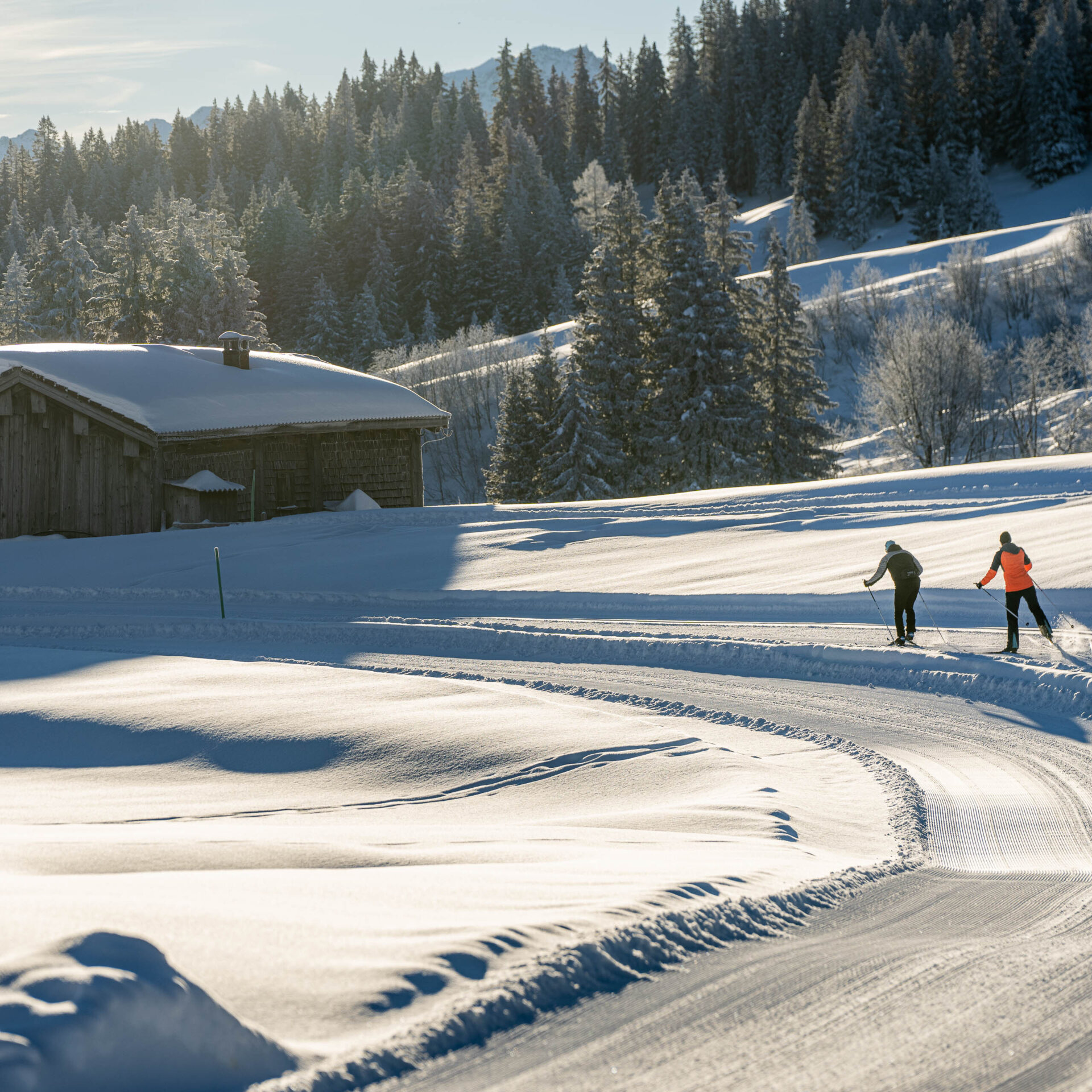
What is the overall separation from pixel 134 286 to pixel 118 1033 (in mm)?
66041

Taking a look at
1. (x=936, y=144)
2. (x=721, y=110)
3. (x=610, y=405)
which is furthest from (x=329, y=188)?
(x=610, y=405)

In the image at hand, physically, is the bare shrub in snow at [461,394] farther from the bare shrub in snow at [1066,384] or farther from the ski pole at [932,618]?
the ski pole at [932,618]

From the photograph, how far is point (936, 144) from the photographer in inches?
3504

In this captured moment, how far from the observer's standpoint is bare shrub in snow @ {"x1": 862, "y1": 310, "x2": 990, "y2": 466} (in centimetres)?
4088

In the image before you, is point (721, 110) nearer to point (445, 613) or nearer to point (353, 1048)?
point (445, 613)

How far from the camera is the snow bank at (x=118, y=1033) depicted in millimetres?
2658

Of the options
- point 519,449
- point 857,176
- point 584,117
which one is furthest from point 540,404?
point 584,117

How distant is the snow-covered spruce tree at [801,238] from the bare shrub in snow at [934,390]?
46059 millimetres

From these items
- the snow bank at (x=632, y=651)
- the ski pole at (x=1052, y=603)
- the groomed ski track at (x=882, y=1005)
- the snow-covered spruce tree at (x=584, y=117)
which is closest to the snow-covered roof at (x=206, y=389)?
the snow bank at (x=632, y=651)

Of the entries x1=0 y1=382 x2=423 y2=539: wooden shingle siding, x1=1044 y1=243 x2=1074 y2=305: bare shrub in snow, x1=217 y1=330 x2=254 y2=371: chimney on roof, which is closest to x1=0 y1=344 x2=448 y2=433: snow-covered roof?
x1=217 y1=330 x2=254 y2=371: chimney on roof

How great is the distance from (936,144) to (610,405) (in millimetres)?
65447

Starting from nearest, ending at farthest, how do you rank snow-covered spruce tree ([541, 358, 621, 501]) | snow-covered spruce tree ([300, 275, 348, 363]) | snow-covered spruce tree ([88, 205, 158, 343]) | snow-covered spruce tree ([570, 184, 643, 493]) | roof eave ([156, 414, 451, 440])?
roof eave ([156, 414, 451, 440]), snow-covered spruce tree ([541, 358, 621, 501]), snow-covered spruce tree ([570, 184, 643, 493]), snow-covered spruce tree ([88, 205, 158, 343]), snow-covered spruce tree ([300, 275, 348, 363])

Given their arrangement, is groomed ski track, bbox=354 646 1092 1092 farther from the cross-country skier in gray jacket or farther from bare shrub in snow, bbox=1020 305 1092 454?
bare shrub in snow, bbox=1020 305 1092 454

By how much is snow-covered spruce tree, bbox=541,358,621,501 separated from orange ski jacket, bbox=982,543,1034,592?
25.7m
